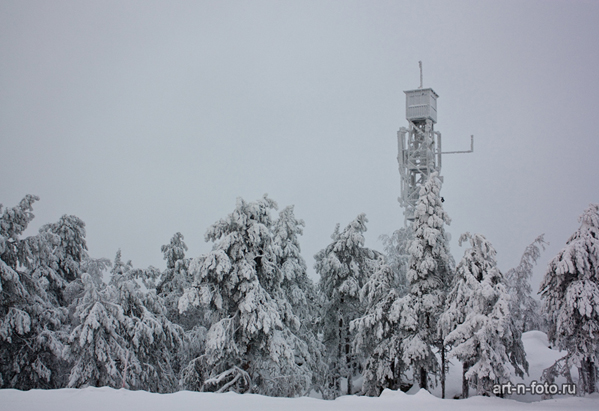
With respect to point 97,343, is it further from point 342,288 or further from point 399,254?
point 399,254

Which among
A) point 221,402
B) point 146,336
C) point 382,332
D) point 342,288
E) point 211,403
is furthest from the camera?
point 342,288

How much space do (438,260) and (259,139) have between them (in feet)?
538

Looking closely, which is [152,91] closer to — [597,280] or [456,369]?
[456,369]

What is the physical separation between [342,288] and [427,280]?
556 centimetres

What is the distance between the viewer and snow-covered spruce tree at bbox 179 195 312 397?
20.7 m

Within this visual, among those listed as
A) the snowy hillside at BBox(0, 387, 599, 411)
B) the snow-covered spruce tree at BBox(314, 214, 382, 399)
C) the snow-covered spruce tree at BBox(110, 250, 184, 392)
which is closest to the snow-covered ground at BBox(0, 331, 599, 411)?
the snowy hillside at BBox(0, 387, 599, 411)

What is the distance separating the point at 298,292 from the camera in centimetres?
2544

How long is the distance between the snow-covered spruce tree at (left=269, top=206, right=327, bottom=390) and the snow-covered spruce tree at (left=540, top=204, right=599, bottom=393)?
33.5ft

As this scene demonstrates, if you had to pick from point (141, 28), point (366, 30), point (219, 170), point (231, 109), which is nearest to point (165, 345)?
point (141, 28)

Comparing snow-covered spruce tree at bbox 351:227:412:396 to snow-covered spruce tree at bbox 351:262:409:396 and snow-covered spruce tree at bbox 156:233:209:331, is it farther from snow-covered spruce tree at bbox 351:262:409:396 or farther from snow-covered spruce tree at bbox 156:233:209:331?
snow-covered spruce tree at bbox 156:233:209:331

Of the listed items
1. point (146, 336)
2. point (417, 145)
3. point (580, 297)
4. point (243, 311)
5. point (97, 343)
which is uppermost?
point (417, 145)

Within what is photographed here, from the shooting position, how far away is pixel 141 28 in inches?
4348

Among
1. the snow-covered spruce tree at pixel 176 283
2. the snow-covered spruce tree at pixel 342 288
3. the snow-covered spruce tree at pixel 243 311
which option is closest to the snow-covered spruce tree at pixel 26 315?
the snow-covered spruce tree at pixel 176 283

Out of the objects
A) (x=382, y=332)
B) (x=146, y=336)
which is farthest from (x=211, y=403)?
(x=382, y=332)
